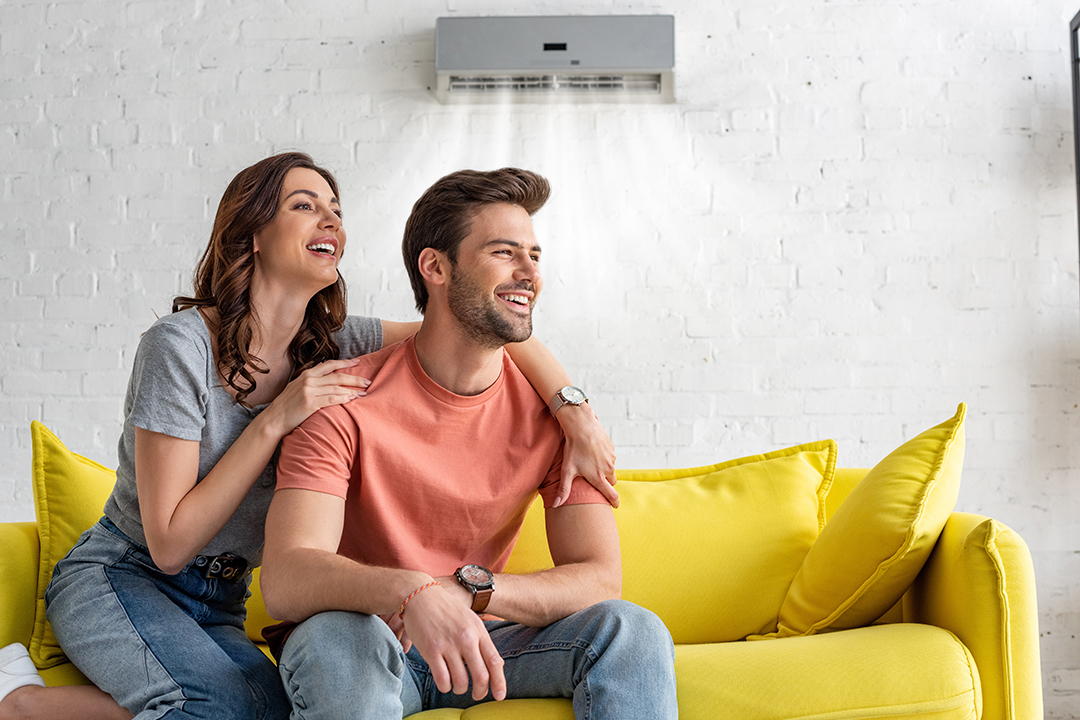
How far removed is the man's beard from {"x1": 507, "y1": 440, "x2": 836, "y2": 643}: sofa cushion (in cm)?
50

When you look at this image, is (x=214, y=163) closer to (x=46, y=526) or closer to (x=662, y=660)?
(x=46, y=526)

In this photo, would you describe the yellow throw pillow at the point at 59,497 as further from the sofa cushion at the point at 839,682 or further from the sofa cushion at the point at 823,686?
the sofa cushion at the point at 839,682

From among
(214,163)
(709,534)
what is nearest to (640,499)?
(709,534)

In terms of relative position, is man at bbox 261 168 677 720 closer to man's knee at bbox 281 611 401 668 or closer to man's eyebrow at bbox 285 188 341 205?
man's knee at bbox 281 611 401 668

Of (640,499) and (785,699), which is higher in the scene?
(640,499)

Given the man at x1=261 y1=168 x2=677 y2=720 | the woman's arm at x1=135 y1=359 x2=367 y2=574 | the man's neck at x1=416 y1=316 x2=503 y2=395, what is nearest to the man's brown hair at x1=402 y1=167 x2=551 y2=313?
the man at x1=261 y1=168 x2=677 y2=720

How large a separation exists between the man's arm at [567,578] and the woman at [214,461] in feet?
0.25

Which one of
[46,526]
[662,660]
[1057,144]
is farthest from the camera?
[1057,144]

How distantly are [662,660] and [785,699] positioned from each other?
0.22 meters

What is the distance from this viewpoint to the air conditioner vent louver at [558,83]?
9.45 ft

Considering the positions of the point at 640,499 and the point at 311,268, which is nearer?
the point at 311,268

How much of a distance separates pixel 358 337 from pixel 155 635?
0.68 m

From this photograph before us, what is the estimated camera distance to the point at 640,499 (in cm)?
196

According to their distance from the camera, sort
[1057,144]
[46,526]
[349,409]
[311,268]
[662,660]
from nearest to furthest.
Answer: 1. [662,660]
2. [349,409]
3. [311,268]
4. [46,526]
5. [1057,144]
